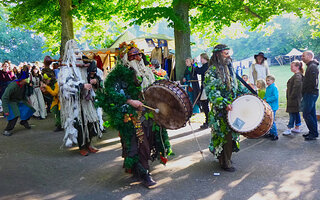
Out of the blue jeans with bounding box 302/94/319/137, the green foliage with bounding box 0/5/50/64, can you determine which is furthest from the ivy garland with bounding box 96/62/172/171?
the green foliage with bounding box 0/5/50/64

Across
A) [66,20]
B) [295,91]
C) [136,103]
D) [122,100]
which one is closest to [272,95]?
[295,91]

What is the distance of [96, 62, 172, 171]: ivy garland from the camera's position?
4.07 metres

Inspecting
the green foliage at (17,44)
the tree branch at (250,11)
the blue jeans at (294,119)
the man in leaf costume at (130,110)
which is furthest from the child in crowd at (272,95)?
the green foliage at (17,44)

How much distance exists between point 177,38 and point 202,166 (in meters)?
6.16

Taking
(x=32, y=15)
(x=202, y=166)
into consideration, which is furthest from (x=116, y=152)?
(x=32, y=15)

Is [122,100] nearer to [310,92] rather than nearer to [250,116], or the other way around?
[250,116]

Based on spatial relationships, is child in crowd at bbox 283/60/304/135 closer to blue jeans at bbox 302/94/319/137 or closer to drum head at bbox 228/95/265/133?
blue jeans at bbox 302/94/319/137

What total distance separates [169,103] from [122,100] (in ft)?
2.30

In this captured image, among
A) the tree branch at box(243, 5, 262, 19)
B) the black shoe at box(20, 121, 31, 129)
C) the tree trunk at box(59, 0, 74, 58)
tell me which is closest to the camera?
the black shoe at box(20, 121, 31, 129)

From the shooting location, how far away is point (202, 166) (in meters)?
4.90

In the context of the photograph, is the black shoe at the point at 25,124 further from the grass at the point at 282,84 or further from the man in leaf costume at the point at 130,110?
the grass at the point at 282,84

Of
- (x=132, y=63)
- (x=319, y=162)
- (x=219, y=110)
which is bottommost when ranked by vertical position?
(x=319, y=162)

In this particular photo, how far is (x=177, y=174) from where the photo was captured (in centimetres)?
458

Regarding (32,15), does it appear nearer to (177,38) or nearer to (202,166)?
(177,38)
